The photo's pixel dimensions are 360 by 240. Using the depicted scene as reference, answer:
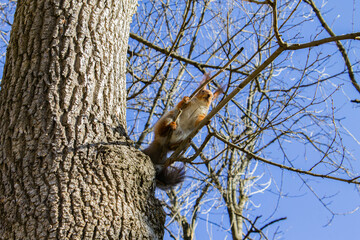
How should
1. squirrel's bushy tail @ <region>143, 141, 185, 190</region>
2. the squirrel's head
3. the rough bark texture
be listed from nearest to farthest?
the rough bark texture
squirrel's bushy tail @ <region>143, 141, 185, 190</region>
the squirrel's head

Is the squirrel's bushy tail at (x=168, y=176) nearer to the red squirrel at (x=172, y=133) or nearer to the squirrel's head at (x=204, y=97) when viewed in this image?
the red squirrel at (x=172, y=133)

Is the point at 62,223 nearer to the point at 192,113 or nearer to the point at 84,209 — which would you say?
the point at 84,209

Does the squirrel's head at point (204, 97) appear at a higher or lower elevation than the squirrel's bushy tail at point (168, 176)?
higher

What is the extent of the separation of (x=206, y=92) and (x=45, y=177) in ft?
7.18

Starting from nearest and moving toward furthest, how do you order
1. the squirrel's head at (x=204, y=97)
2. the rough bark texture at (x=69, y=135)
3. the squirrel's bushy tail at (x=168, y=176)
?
1. the rough bark texture at (x=69, y=135)
2. the squirrel's bushy tail at (x=168, y=176)
3. the squirrel's head at (x=204, y=97)

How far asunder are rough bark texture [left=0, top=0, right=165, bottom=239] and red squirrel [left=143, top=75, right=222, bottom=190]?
0.72 metres

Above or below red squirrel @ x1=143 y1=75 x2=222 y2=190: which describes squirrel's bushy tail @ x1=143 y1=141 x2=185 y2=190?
below

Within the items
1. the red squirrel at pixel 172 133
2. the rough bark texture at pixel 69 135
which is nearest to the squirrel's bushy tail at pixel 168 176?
the red squirrel at pixel 172 133

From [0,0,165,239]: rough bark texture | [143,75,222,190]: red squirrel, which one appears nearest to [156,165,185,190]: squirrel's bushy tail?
[143,75,222,190]: red squirrel

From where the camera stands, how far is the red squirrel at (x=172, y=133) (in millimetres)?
3082

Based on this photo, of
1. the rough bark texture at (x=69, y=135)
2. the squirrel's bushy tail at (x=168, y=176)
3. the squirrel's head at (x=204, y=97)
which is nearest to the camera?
the rough bark texture at (x=69, y=135)

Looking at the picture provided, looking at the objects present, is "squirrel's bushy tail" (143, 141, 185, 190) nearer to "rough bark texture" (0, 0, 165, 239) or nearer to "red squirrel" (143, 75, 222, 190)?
"red squirrel" (143, 75, 222, 190)

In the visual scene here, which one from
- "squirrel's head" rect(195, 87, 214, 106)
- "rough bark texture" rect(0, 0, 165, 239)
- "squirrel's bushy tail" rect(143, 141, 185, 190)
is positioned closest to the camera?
→ "rough bark texture" rect(0, 0, 165, 239)

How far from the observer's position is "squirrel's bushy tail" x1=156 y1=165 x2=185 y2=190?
304 cm
